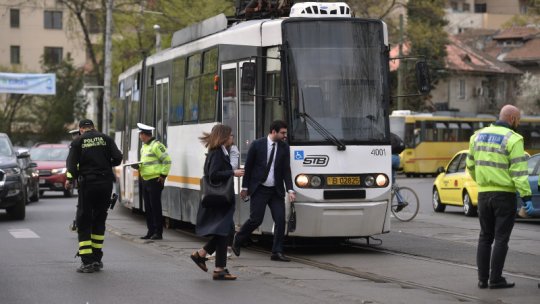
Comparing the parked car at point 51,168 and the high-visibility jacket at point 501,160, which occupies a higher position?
the high-visibility jacket at point 501,160

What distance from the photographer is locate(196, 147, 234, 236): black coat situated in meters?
12.5

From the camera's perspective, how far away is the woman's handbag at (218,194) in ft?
40.9

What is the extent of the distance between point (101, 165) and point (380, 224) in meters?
4.05

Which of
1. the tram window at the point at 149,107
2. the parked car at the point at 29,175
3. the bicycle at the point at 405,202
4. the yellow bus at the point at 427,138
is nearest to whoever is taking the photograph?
the tram window at the point at 149,107

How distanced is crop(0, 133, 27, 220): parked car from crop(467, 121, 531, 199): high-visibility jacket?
42.2ft

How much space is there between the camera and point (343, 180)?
1513 centimetres

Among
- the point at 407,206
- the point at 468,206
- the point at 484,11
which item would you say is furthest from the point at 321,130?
the point at 484,11

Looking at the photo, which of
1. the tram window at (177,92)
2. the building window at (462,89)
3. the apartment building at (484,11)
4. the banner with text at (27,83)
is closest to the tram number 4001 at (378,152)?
the tram window at (177,92)

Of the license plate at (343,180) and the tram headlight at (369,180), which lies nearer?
the license plate at (343,180)

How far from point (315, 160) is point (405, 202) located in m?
7.63

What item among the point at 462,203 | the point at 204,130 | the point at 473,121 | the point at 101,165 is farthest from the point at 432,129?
the point at 101,165

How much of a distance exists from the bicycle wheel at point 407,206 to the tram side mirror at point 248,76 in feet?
26.7

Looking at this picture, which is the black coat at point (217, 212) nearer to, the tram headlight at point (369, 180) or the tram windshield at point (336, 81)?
the tram windshield at point (336, 81)

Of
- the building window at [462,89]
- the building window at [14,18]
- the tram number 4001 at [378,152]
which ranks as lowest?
the tram number 4001 at [378,152]
